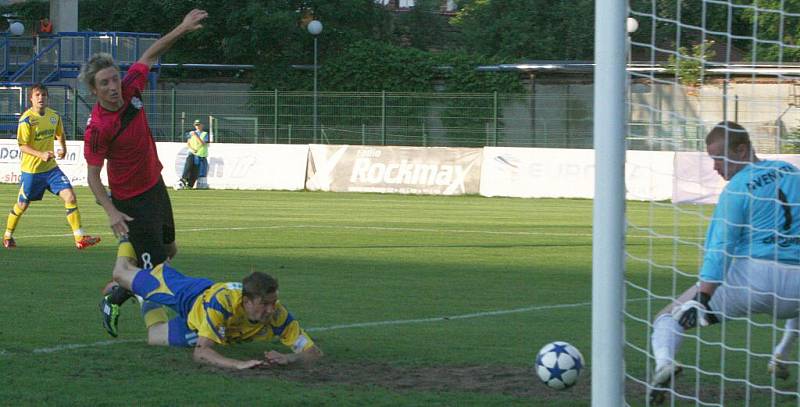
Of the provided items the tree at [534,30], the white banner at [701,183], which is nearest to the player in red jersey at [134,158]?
the white banner at [701,183]

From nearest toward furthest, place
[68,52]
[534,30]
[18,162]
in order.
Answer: [18,162] < [68,52] < [534,30]

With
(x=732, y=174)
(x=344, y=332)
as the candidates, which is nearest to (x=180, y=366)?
(x=344, y=332)

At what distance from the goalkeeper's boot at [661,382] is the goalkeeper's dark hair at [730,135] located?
119 cm

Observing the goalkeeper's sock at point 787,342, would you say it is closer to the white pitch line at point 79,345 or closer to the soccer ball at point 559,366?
the soccer ball at point 559,366

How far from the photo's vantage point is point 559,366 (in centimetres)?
652

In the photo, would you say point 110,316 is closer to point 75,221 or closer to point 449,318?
point 449,318

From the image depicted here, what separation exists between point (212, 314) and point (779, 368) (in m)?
3.26

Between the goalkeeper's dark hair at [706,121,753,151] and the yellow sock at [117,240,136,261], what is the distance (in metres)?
4.00

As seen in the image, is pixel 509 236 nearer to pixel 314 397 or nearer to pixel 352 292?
pixel 352 292

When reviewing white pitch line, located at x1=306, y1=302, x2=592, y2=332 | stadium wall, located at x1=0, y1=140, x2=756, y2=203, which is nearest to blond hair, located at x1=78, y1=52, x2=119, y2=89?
white pitch line, located at x1=306, y1=302, x2=592, y2=332

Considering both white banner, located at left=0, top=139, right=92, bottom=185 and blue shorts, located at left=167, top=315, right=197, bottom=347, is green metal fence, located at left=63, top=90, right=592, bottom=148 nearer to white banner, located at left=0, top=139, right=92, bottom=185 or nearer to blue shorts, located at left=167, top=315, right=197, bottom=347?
white banner, located at left=0, top=139, right=92, bottom=185

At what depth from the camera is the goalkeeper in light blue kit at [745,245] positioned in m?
6.34

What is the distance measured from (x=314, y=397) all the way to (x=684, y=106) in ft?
14.6

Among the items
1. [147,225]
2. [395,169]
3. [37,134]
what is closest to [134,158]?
[147,225]
